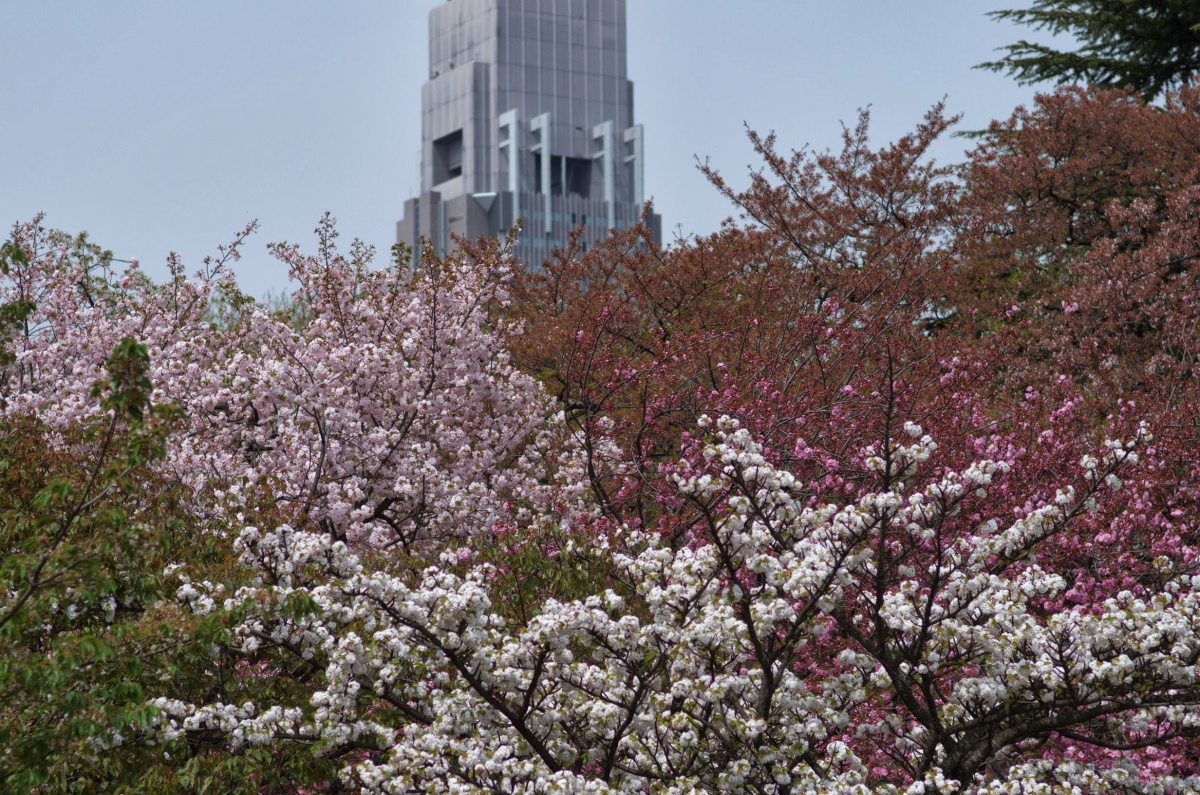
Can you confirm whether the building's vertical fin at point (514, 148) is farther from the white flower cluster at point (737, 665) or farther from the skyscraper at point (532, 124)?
the white flower cluster at point (737, 665)

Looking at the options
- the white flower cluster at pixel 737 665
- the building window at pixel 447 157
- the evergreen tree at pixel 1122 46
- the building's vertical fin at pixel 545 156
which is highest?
the building window at pixel 447 157

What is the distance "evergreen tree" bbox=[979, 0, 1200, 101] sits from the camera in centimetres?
2536

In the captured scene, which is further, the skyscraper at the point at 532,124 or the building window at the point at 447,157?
the building window at the point at 447,157

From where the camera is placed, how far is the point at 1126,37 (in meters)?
26.0

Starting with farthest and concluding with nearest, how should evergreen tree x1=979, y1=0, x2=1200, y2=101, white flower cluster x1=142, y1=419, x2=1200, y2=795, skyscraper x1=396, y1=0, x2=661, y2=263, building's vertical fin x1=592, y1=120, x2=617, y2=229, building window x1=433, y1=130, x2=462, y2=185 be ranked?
building window x1=433, y1=130, x2=462, y2=185 < building's vertical fin x1=592, y1=120, x2=617, y2=229 < skyscraper x1=396, y1=0, x2=661, y2=263 < evergreen tree x1=979, y1=0, x2=1200, y2=101 < white flower cluster x1=142, y1=419, x2=1200, y2=795

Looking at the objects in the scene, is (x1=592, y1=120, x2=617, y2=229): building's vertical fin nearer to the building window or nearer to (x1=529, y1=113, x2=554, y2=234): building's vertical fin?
(x1=529, y1=113, x2=554, y2=234): building's vertical fin

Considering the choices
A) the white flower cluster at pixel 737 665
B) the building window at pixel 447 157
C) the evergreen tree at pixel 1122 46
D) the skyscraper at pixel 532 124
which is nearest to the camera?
the white flower cluster at pixel 737 665

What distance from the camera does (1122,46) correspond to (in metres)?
26.1

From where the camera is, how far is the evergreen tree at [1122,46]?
25.4 m

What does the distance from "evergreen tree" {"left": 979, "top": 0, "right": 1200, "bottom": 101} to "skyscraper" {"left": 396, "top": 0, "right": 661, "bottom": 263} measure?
294ft

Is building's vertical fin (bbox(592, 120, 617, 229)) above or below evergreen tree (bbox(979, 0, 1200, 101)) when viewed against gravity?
above

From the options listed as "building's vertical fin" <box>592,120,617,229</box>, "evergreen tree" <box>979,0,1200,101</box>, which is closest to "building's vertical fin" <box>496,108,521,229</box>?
"building's vertical fin" <box>592,120,617,229</box>

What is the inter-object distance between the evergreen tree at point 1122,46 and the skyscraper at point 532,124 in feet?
294

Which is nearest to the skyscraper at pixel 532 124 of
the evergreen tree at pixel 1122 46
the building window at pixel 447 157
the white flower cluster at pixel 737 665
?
the building window at pixel 447 157
